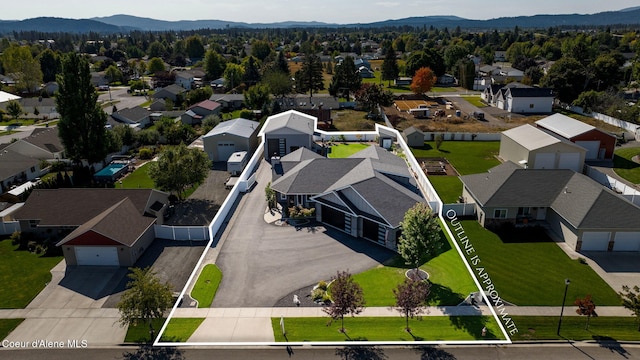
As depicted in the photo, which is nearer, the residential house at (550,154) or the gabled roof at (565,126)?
the residential house at (550,154)

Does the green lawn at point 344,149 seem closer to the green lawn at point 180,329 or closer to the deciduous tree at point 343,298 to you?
the deciduous tree at point 343,298

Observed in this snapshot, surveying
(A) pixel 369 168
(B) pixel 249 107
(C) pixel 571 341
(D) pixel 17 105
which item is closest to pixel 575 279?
(C) pixel 571 341

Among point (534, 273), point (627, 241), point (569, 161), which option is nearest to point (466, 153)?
point (569, 161)

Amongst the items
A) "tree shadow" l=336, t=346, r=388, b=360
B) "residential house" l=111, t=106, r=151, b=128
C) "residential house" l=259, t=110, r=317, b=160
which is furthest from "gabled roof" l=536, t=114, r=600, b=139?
"residential house" l=111, t=106, r=151, b=128

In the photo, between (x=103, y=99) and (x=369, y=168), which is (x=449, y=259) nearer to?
(x=369, y=168)

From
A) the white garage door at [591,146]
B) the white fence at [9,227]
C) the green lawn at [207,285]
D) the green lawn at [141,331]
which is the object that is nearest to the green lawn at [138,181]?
the white fence at [9,227]

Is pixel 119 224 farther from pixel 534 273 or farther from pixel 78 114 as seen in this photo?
pixel 534 273
